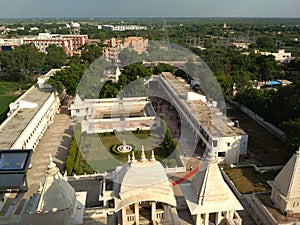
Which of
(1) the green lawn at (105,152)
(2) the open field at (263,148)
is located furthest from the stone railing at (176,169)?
(2) the open field at (263,148)

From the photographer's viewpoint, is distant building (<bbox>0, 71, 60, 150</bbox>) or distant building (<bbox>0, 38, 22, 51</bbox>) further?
distant building (<bbox>0, 38, 22, 51</bbox>)

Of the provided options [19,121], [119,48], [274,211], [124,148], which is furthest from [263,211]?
[119,48]

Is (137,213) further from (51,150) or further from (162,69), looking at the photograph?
(162,69)

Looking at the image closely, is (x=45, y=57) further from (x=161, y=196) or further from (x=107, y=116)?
(x=161, y=196)

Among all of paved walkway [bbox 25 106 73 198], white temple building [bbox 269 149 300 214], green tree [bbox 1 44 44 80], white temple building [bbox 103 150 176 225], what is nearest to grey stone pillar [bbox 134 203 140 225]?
white temple building [bbox 103 150 176 225]

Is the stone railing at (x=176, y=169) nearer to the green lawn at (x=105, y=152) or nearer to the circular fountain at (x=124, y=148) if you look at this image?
the green lawn at (x=105, y=152)

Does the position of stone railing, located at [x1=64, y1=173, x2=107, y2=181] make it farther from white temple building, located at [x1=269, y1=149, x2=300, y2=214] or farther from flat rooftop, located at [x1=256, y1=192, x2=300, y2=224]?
white temple building, located at [x1=269, y1=149, x2=300, y2=214]
